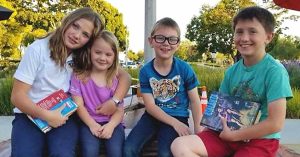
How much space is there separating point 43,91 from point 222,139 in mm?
1260

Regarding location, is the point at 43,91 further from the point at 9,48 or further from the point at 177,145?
the point at 9,48

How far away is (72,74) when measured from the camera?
10.2 feet

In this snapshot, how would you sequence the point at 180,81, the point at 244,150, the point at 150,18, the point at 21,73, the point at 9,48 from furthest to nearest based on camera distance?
the point at 9,48, the point at 150,18, the point at 180,81, the point at 21,73, the point at 244,150

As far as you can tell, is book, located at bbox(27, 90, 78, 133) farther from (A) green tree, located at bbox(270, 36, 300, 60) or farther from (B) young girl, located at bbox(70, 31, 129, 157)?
(A) green tree, located at bbox(270, 36, 300, 60)

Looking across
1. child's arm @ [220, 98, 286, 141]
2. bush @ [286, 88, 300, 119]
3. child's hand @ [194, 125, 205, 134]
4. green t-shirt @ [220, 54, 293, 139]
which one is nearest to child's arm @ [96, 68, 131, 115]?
child's hand @ [194, 125, 205, 134]

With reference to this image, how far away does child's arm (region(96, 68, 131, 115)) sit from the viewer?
3027 mm

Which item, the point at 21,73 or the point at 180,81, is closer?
the point at 21,73

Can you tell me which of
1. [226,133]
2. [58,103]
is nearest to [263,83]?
[226,133]

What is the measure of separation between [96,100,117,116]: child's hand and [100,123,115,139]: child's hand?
103mm

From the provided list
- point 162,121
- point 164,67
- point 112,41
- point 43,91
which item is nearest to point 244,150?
point 162,121

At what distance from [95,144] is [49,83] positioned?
21.3 inches

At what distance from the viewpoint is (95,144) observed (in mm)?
2865

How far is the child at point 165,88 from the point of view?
308 centimetres

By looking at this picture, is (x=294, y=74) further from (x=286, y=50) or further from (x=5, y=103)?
(x=286, y=50)
